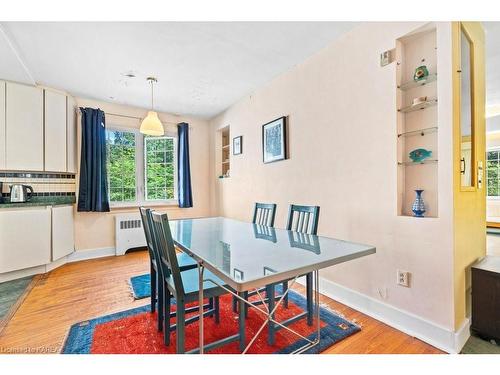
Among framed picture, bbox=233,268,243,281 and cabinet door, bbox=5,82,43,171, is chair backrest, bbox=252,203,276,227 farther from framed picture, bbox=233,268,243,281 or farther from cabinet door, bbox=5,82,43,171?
cabinet door, bbox=5,82,43,171

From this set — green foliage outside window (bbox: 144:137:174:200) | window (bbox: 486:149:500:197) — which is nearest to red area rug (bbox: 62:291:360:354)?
green foliage outside window (bbox: 144:137:174:200)

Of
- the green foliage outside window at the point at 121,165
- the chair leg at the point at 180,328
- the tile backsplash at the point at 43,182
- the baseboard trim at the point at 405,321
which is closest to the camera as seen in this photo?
the chair leg at the point at 180,328

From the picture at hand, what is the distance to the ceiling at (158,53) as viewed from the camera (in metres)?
2.13

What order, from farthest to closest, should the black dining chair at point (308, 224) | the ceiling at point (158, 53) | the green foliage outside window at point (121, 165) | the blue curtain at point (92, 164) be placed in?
1. the green foliage outside window at point (121, 165)
2. the blue curtain at point (92, 164)
3. the ceiling at point (158, 53)
4. the black dining chair at point (308, 224)

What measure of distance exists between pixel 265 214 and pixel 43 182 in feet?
10.5

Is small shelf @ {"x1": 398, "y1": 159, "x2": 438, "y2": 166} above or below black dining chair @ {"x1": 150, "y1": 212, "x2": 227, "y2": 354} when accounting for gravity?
above

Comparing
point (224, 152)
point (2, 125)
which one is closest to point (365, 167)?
point (224, 152)

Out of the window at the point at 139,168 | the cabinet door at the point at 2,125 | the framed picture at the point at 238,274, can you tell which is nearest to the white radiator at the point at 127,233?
the window at the point at 139,168

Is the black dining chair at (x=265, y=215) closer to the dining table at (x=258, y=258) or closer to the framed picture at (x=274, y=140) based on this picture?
the dining table at (x=258, y=258)

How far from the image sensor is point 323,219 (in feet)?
8.18

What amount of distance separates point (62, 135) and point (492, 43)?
5008 millimetres

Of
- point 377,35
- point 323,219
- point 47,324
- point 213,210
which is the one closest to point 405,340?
point 323,219

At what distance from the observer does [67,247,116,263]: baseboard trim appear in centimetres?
371

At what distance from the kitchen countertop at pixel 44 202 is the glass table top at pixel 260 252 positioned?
2.30 metres
